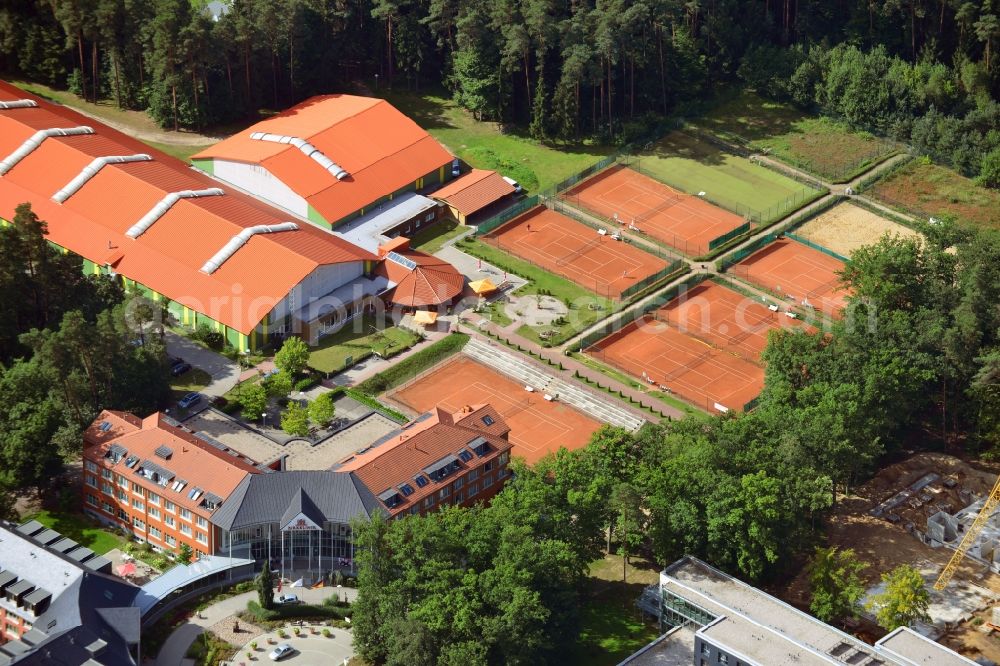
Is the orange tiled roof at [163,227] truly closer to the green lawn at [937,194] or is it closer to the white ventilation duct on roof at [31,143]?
the white ventilation duct on roof at [31,143]

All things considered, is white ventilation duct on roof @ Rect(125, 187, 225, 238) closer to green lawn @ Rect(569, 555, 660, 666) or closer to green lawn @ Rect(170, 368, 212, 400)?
green lawn @ Rect(170, 368, 212, 400)

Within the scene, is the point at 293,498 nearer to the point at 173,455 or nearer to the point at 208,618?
the point at 173,455

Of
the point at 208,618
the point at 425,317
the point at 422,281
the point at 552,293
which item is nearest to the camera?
the point at 208,618

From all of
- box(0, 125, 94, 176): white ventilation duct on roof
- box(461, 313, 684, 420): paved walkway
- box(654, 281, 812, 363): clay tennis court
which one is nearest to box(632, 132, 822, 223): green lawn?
box(654, 281, 812, 363): clay tennis court

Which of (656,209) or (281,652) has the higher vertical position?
(656,209)

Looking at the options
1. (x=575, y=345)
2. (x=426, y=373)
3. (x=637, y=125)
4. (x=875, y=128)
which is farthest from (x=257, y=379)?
(x=875, y=128)

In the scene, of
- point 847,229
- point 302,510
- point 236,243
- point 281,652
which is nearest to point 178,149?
point 236,243
